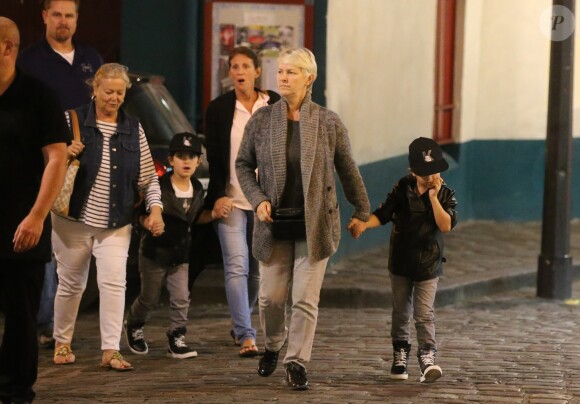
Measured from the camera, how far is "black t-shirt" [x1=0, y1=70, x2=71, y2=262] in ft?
21.8

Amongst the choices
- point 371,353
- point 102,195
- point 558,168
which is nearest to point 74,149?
point 102,195

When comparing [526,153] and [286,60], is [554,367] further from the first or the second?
[526,153]

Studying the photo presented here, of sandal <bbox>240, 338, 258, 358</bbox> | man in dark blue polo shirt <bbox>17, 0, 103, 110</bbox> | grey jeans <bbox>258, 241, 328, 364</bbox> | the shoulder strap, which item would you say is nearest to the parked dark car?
man in dark blue polo shirt <bbox>17, 0, 103, 110</bbox>

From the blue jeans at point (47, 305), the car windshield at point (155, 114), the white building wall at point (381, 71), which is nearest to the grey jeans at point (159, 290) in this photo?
the blue jeans at point (47, 305)

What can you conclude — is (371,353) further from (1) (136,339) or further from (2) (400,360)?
(1) (136,339)

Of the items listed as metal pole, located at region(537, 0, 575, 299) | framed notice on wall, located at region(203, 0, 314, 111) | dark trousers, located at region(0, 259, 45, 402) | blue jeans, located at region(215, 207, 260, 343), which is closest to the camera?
dark trousers, located at region(0, 259, 45, 402)

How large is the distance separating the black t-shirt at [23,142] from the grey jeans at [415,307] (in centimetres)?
205

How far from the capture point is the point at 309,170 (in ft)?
Result: 24.5

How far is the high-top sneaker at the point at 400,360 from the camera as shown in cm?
788

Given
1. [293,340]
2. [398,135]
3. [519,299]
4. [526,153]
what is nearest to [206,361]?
[293,340]

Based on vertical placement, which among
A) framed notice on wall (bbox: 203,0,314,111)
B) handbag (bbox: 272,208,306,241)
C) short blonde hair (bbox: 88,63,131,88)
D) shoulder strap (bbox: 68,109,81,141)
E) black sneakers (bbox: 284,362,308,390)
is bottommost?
black sneakers (bbox: 284,362,308,390)

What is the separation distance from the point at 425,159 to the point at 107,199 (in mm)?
1730

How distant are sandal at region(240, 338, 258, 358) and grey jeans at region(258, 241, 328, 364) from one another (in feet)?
2.64

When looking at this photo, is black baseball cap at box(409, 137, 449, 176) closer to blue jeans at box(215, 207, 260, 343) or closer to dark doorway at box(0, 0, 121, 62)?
blue jeans at box(215, 207, 260, 343)
